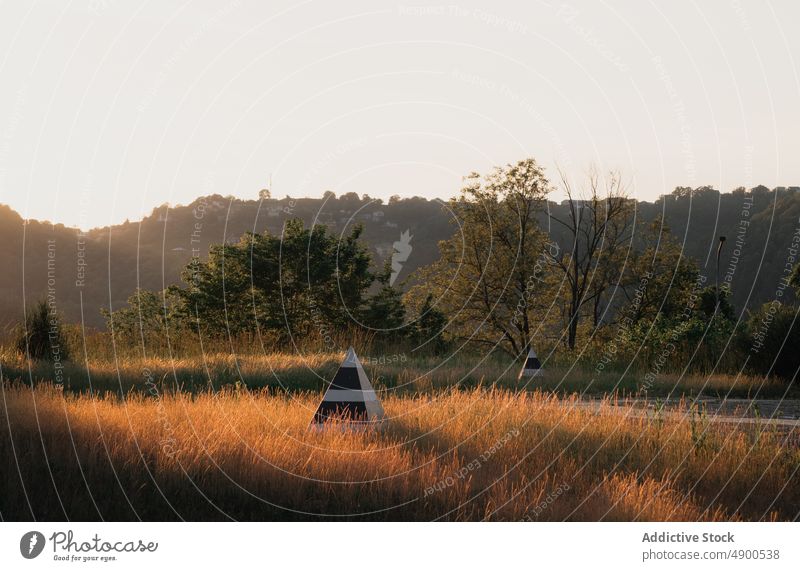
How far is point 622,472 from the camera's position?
6523mm

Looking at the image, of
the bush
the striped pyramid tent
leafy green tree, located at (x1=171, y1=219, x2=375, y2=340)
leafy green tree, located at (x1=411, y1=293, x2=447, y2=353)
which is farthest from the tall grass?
leafy green tree, located at (x1=171, y1=219, x2=375, y2=340)

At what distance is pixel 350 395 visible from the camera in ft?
25.2

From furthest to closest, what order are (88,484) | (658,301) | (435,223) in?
1. (435,223)
2. (658,301)
3. (88,484)

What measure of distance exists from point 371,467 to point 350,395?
1.74 metres

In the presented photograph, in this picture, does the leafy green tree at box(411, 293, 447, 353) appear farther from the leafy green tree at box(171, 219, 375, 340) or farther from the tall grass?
the tall grass

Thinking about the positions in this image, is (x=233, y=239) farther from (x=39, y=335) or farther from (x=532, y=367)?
(x=532, y=367)

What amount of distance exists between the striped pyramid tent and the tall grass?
0.30 metres

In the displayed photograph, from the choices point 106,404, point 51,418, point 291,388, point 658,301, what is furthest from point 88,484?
point 658,301

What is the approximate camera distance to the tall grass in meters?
5.30

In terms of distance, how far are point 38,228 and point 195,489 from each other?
3345 inches

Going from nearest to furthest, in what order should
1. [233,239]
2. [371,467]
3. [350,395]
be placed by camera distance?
[371,467]
[350,395]
[233,239]

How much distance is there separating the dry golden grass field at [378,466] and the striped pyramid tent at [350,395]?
344 mm

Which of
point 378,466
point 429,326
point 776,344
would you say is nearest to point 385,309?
point 429,326
